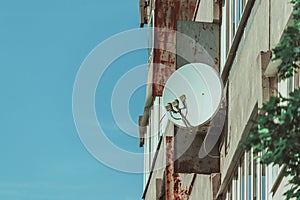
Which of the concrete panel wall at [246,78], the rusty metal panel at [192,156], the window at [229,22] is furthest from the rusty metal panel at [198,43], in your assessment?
the concrete panel wall at [246,78]

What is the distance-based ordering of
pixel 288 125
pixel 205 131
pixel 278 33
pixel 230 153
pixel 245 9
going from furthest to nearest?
pixel 205 131 → pixel 230 153 → pixel 245 9 → pixel 278 33 → pixel 288 125

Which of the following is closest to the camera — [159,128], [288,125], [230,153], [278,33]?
[288,125]

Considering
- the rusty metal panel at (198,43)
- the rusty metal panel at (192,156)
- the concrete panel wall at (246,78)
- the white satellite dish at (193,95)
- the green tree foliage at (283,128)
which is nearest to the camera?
the green tree foliage at (283,128)

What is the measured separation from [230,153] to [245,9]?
280 cm

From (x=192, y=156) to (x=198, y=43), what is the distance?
2.29 m

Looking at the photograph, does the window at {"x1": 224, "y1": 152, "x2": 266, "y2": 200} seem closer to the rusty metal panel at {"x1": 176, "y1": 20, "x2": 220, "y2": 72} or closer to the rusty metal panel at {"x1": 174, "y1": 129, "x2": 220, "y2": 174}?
the rusty metal panel at {"x1": 174, "y1": 129, "x2": 220, "y2": 174}

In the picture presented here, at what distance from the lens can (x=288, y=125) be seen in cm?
845

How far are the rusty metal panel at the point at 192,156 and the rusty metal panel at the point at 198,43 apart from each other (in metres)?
1.48

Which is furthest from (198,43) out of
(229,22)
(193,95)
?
(193,95)

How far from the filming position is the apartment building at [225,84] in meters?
16.2

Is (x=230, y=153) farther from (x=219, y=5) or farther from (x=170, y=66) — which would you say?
(x=170, y=66)

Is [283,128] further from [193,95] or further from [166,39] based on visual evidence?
[166,39]

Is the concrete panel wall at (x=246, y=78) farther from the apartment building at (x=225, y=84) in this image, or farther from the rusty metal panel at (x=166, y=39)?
the rusty metal panel at (x=166, y=39)

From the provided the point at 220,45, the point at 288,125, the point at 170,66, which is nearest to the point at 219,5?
the point at 220,45
